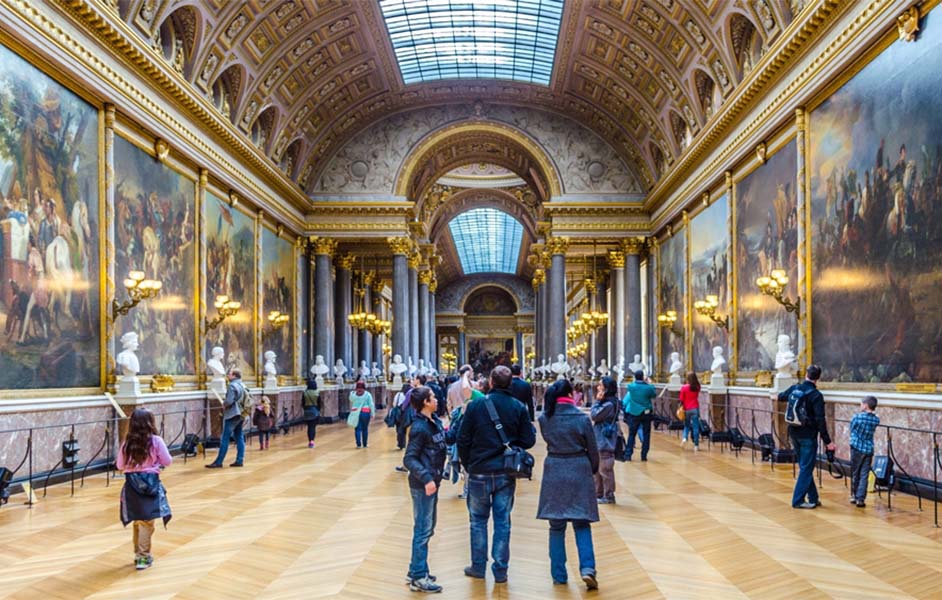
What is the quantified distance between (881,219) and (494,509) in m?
9.14

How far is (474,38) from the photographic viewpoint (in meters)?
28.7

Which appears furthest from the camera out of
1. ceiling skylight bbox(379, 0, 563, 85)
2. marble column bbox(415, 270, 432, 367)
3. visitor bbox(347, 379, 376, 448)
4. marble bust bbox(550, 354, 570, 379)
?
marble column bbox(415, 270, 432, 367)

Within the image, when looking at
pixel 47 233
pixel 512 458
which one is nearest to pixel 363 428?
pixel 47 233

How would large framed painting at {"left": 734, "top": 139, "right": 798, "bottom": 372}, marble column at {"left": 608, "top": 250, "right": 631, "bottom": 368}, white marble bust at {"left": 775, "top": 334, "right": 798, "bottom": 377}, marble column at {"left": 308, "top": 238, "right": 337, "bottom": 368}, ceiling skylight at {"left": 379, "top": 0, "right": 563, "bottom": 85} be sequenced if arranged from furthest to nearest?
marble column at {"left": 608, "top": 250, "right": 631, "bottom": 368}, marble column at {"left": 308, "top": 238, "right": 337, "bottom": 368}, ceiling skylight at {"left": 379, "top": 0, "right": 563, "bottom": 85}, large framed painting at {"left": 734, "top": 139, "right": 798, "bottom": 372}, white marble bust at {"left": 775, "top": 334, "right": 798, "bottom": 377}

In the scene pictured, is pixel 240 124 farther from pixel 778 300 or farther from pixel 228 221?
pixel 778 300

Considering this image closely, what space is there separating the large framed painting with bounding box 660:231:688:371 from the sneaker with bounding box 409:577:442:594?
20.8 metres

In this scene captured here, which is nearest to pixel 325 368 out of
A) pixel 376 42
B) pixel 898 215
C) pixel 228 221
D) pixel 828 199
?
pixel 228 221

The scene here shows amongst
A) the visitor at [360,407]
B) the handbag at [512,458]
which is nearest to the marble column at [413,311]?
the visitor at [360,407]

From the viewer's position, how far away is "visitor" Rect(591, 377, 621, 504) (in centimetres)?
1008

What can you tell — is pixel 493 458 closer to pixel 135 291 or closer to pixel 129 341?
pixel 129 341

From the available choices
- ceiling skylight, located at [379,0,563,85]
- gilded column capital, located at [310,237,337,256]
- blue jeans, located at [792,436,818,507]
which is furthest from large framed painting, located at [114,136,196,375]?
blue jeans, located at [792,436,818,507]

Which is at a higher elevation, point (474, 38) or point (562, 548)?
point (474, 38)

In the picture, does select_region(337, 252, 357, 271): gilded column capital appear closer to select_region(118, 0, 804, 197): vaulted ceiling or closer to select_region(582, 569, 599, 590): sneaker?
select_region(118, 0, 804, 197): vaulted ceiling

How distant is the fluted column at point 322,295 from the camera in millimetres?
31719
